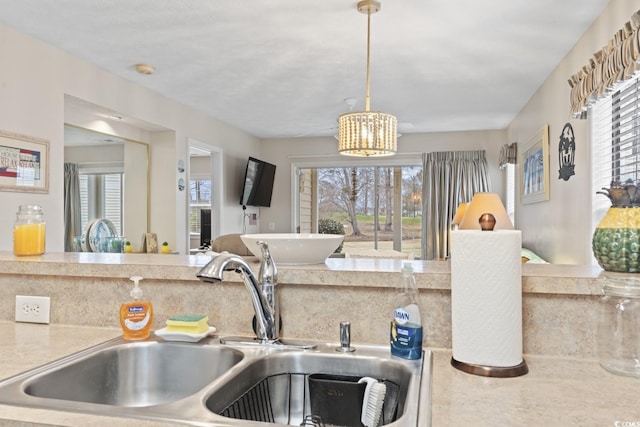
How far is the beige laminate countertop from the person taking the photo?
0.73 meters

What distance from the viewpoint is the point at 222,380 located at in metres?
0.91

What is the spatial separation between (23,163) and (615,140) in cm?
364

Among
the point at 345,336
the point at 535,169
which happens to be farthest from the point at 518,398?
the point at 535,169

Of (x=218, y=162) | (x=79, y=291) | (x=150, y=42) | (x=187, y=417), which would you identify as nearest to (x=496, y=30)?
(x=150, y=42)

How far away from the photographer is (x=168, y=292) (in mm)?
1282

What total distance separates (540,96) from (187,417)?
4338 millimetres

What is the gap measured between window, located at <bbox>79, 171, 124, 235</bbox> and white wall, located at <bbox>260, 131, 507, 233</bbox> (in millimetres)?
2879

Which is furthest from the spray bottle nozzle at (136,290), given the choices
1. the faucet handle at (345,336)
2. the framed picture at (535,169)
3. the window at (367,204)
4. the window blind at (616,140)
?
the window at (367,204)

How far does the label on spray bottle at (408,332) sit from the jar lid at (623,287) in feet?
1.25

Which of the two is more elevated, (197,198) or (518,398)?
(197,198)

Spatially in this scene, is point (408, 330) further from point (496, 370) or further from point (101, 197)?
point (101, 197)

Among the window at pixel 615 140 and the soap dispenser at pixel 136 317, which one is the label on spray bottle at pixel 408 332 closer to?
the soap dispenser at pixel 136 317

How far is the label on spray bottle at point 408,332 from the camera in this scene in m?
1.01

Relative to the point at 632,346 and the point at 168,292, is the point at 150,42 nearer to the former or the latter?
the point at 168,292
